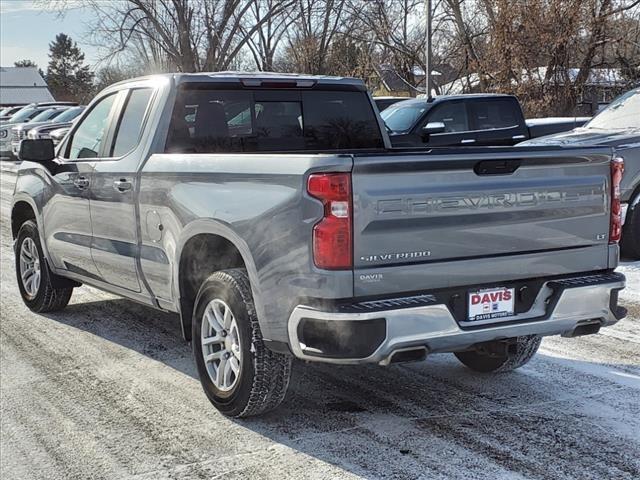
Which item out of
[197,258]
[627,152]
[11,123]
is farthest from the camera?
[11,123]

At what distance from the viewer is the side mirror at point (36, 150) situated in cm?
624

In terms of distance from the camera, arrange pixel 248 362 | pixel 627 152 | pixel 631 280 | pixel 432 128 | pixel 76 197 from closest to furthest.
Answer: pixel 248 362
pixel 76 197
pixel 631 280
pixel 627 152
pixel 432 128

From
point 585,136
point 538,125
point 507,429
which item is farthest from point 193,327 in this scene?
point 538,125

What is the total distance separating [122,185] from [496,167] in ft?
8.62

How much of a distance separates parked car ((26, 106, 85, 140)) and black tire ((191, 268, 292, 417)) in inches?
744

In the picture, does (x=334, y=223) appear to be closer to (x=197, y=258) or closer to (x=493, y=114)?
(x=197, y=258)

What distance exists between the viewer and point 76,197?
6.13 m

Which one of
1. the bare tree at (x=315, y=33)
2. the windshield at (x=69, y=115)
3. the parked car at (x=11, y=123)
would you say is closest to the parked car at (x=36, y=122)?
the windshield at (x=69, y=115)

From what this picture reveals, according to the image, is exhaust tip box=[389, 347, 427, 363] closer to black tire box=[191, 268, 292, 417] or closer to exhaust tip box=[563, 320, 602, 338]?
black tire box=[191, 268, 292, 417]

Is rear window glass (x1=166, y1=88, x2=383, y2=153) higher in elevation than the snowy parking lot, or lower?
higher

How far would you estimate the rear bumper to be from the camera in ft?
12.2

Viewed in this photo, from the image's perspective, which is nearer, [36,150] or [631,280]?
[36,150]

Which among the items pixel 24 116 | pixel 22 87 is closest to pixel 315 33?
pixel 24 116

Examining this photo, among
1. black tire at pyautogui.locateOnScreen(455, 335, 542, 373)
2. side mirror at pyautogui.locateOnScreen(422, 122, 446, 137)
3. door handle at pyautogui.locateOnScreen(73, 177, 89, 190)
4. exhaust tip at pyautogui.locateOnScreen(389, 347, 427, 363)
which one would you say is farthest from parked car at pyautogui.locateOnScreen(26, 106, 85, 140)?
exhaust tip at pyautogui.locateOnScreen(389, 347, 427, 363)
